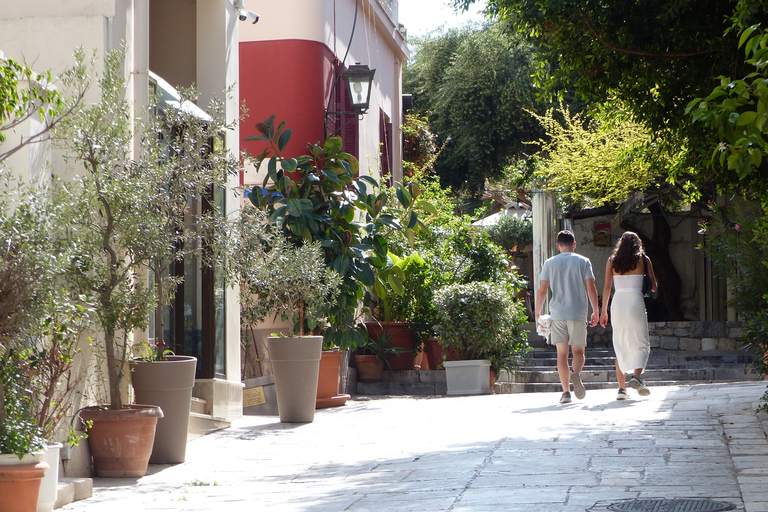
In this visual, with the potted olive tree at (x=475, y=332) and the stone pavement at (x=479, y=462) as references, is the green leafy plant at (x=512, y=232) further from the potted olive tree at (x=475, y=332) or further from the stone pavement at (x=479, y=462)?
the stone pavement at (x=479, y=462)

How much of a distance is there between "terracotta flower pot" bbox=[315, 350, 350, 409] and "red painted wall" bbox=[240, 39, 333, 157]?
3393mm

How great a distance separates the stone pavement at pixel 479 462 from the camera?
5039 millimetres

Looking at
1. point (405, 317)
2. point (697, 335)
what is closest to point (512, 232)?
point (697, 335)

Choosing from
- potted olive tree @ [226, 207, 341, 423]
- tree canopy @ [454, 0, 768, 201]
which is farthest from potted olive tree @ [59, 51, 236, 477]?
tree canopy @ [454, 0, 768, 201]

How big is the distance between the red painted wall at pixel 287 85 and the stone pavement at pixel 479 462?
4859mm

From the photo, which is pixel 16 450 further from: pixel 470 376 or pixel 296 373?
pixel 470 376

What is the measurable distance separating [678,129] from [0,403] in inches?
224

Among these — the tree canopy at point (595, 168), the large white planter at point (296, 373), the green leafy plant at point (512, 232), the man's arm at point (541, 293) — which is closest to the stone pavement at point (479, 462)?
the large white planter at point (296, 373)

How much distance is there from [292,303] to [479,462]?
348cm

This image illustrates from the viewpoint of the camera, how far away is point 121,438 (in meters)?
6.22

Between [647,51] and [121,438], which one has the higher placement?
[647,51]

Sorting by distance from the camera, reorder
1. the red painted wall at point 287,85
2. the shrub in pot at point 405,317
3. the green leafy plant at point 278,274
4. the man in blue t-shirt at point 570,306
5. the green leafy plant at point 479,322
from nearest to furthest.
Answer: the green leafy plant at point 278,274 < the man in blue t-shirt at point 570,306 < the green leafy plant at point 479,322 < the red painted wall at point 287,85 < the shrub in pot at point 405,317

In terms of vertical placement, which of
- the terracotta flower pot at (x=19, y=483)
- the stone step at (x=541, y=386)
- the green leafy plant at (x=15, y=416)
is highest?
the green leafy plant at (x=15, y=416)

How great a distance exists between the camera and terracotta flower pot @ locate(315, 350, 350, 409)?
35.9 feet
